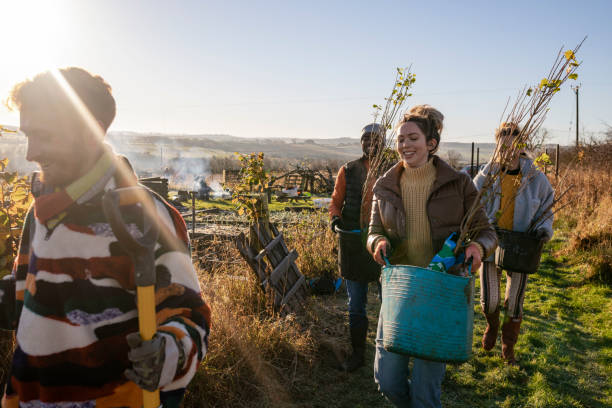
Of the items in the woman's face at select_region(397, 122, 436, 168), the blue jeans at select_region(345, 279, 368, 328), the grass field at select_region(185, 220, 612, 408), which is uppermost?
the woman's face at select_region(397, 122, 436, 168)

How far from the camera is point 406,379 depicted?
2.29m

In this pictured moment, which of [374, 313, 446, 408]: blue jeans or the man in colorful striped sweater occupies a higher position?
the man in colorful striped sweater

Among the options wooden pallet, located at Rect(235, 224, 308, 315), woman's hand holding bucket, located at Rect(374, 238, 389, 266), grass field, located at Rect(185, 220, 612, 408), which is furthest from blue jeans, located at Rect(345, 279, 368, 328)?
woman's hand holding bucket, located at Rect(374, 238, 389, 266)

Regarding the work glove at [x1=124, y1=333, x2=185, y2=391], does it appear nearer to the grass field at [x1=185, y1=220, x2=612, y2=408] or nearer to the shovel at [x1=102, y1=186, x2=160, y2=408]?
the shovel at [x1=102, y1=186, x2=160, y2=408]

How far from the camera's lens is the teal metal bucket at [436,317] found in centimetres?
191

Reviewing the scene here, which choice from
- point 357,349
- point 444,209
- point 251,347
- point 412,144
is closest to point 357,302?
point 357,349

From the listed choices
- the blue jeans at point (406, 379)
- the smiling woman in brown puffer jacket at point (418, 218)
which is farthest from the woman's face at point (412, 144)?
the blue jeans at point (406, 379)

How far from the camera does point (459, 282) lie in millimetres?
1926

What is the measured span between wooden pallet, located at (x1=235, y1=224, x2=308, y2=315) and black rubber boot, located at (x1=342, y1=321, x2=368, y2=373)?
83 cm

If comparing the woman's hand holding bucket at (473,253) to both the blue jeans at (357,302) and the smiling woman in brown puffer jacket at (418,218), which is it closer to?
the smiling woman in brown puffer jacket at (418,218)

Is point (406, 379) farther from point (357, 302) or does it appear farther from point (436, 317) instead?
point (357, 302)

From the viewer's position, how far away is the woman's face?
2336 millimetres

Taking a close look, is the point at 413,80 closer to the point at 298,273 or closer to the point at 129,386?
the point at 298,273

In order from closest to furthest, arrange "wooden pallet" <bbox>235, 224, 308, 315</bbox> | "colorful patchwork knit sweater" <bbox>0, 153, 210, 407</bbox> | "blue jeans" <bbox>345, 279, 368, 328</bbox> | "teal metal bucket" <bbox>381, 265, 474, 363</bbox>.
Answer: "colorful patchwork knit sweater" <bbox>0, 153, 210, 407</bbox>, "teal metal bucket" <bbox>381, 265, 474, 363</bbox>, "blue jeans" <bbox>345, 279, 368, 328</bbox>, "wooden pallet" <bbox>235, 224, 308, 315</bbox>
